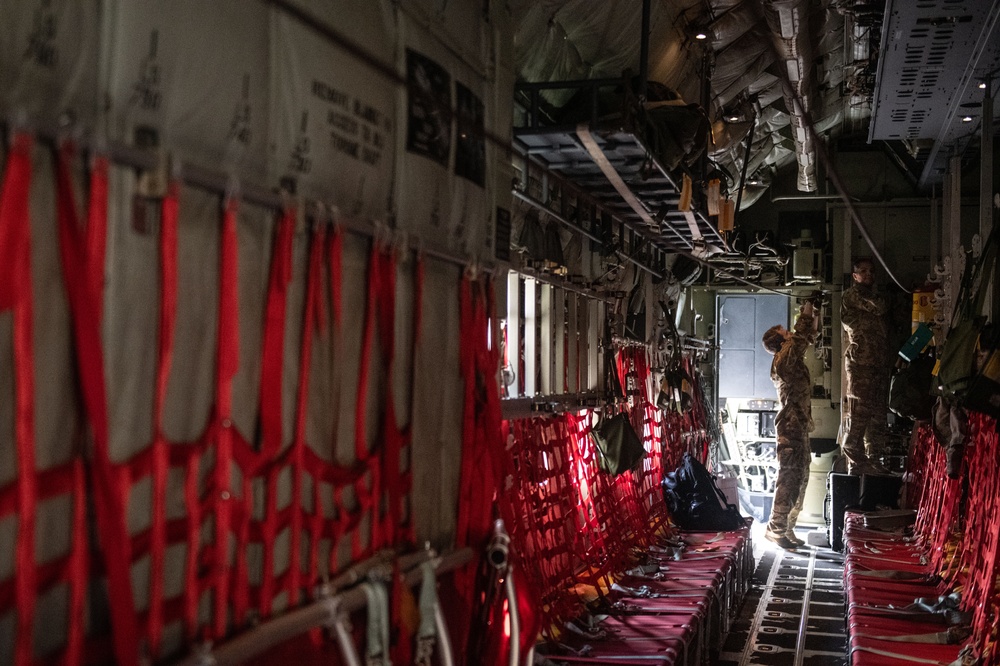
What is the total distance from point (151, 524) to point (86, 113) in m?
0.78

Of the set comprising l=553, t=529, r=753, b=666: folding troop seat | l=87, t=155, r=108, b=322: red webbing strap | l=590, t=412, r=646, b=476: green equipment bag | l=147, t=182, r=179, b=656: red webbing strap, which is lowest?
l=553, t=529, r=753, b=666: folding troop seat

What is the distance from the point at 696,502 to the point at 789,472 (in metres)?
3.23

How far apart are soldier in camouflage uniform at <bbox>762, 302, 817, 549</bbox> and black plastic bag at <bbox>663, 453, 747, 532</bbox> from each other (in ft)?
9.03

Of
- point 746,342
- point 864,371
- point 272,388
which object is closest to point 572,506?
point 272,388

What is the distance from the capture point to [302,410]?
2.35 metres

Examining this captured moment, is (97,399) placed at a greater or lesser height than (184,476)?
greater

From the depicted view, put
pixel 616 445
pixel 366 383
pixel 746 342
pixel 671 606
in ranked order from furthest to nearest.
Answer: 1. pixel 746 342
2. pixel 616 445
3. pixel 671 606
4. pixel 366 383

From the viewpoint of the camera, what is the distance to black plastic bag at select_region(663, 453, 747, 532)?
8.97 m

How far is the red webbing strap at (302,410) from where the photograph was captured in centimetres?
233

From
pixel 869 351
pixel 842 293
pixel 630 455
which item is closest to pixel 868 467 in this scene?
pixel 869 351

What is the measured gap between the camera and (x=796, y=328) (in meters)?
12.1

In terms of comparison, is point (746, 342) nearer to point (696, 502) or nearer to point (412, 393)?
point (696, 502)

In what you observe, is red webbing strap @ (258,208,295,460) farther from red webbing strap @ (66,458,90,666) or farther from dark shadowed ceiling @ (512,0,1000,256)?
dark shadowed ceiling @ (512,0,1000,256)

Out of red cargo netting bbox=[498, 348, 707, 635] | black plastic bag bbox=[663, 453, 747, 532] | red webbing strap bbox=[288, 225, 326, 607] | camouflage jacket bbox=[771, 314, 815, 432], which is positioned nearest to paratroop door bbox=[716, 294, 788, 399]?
camouflage jacket bbox=[771, 314, 815, 432]
